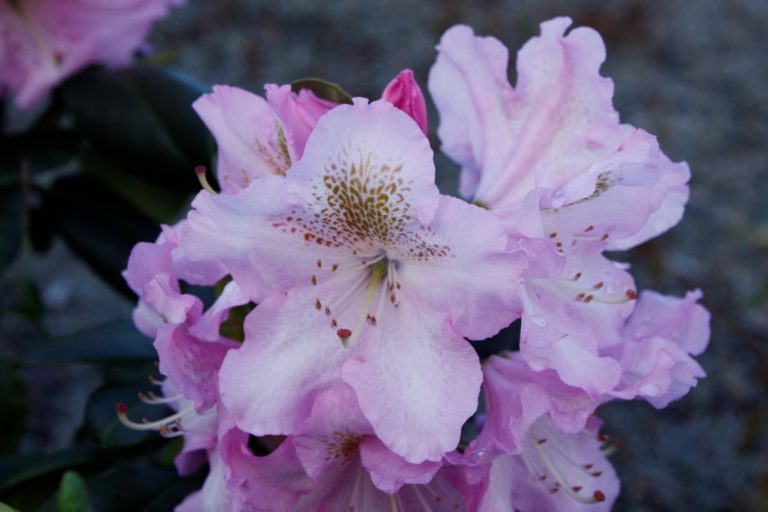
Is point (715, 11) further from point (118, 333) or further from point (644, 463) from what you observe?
point (118, 333)

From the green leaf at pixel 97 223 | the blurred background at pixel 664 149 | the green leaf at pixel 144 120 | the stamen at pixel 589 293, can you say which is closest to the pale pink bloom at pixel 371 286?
the stamen at pixel 589 293

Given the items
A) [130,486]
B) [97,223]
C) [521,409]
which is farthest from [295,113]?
[97,223]

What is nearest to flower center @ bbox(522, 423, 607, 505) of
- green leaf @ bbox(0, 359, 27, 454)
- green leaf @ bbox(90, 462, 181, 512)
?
green leaf @ bbox(90, 462, 181, 512)

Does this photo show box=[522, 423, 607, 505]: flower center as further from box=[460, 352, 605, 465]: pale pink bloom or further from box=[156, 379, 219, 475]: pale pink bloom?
box=[156, 379, 219, 475]: pale pink bloom

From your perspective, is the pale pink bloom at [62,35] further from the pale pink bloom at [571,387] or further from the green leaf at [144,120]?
the pale pink bloom at [571,387]

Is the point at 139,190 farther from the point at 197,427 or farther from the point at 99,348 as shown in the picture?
the point at 197,427

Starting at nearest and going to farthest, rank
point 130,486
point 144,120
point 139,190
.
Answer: point 130,486 < point 144,120 < point 139,190

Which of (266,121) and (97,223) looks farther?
(97,223)
